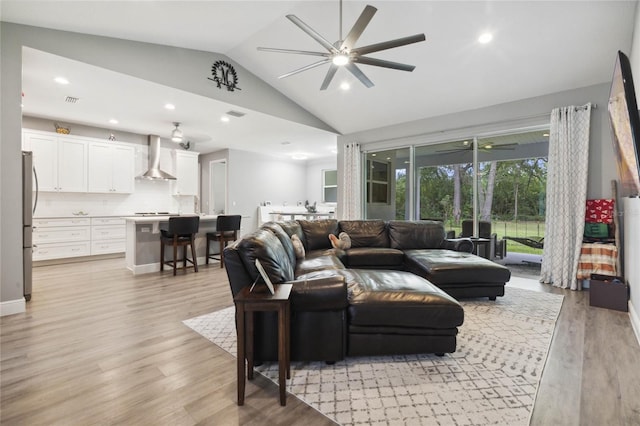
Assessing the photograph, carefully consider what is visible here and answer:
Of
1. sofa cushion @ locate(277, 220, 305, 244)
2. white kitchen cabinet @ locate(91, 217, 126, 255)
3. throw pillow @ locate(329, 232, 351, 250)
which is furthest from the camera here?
white kitchen cabinet @ locate(91, 217, 126, 255)

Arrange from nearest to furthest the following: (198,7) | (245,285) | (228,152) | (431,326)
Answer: (245,285) → (431,326) → (198,7) → (228,152)

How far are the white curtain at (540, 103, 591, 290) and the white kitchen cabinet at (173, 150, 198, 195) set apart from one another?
24.4 ft

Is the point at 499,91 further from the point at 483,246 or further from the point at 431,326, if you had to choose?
the point at 431,326

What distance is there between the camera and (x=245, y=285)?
1901 millimetres

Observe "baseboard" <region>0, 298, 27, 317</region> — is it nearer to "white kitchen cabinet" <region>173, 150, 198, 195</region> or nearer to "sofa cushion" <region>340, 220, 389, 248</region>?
"sofa cushion" <region>340, 220, 389, 248</region>

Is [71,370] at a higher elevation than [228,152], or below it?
below

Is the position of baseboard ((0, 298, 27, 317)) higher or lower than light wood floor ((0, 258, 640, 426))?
higher

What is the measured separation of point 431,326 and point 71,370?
2.47 meters

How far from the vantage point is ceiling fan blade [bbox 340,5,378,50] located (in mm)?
2486

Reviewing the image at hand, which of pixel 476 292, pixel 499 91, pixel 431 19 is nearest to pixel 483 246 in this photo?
pixel 476 292

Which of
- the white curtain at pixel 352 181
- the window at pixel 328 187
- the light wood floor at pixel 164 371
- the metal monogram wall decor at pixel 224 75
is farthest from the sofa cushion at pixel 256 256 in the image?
the window at pixel 328 187

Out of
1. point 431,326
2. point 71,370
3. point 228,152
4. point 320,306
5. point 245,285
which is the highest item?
point 228,152

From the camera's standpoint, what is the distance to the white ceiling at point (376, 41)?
10.3 ft

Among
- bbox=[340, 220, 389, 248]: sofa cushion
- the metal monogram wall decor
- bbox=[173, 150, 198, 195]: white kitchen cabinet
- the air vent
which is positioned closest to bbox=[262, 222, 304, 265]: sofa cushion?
bbox=[340, 220, 389, 248]: sofa cushion
